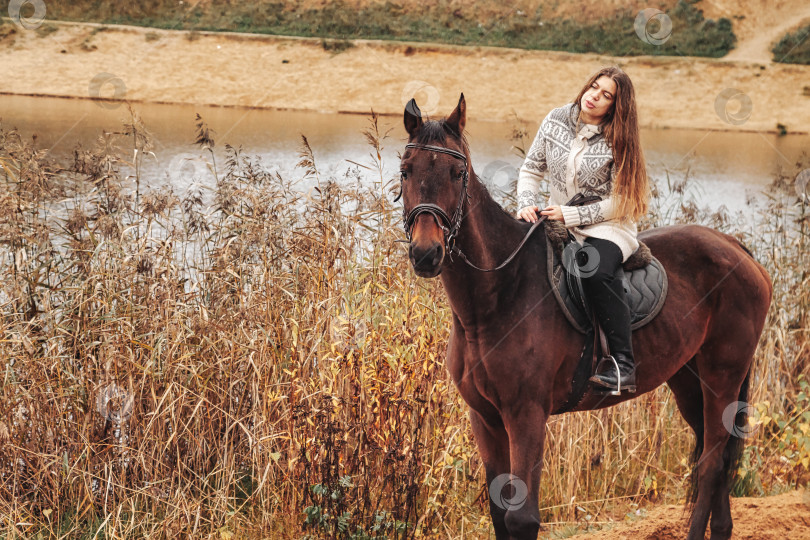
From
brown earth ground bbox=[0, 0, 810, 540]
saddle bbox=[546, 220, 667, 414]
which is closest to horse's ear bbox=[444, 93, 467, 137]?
saddle bbox=[546, 220, 667, 414]

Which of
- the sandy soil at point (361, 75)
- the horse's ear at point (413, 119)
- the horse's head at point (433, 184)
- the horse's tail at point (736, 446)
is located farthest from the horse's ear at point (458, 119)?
the sandy soil at point (361, 75)

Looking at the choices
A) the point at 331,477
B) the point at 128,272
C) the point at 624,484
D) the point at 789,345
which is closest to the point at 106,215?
the point at 128,272

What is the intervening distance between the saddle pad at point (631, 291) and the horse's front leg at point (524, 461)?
0.48m

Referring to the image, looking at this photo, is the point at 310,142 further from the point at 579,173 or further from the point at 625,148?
the point at 625,148

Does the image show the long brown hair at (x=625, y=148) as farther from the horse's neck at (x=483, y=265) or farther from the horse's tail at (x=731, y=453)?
the horse's tail at (x=731, y=453)

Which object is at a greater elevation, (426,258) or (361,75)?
(361,75)

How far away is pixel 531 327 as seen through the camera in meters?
3.39

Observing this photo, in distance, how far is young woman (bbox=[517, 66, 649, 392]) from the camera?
11.5ft

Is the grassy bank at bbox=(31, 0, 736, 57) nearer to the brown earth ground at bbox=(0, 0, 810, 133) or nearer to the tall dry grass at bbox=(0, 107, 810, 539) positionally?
the brown earth ground at bbox=(0, 0, 810, 133)

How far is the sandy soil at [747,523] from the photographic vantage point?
180 inches

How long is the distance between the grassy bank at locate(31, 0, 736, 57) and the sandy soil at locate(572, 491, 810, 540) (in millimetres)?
36346

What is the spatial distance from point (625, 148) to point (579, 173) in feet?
0.79

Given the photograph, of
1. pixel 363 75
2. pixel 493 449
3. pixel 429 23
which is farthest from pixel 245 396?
pixel 429 23

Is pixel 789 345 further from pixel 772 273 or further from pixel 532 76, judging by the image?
pixel 532 76
